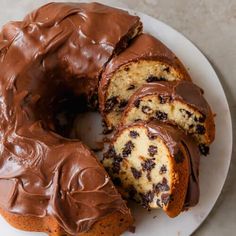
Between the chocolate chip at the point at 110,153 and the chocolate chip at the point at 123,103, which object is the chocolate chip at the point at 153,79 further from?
the chocolate chip at the point at 110,153

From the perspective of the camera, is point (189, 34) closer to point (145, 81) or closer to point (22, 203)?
point (145, 81)

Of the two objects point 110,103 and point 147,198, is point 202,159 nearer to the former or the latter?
point 147,198

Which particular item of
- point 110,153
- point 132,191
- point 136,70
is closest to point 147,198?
point 132,191

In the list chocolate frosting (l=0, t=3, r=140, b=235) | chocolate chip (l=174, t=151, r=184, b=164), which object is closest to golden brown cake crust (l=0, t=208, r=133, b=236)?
chocolate frosting (l=0, t=3, r=140, b=235)

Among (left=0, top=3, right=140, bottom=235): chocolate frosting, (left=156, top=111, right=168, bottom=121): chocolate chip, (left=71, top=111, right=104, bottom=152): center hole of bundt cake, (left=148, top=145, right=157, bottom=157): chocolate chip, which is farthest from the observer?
(left=71, top=111, right=104, bottom=152): center hole of bundt cake

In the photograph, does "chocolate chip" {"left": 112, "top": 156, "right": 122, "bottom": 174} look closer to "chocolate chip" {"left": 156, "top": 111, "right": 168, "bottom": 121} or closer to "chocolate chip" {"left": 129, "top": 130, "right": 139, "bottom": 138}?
"chocolate chip" {"left": 129, "top": 130, "right": 139, "bottom": 138}

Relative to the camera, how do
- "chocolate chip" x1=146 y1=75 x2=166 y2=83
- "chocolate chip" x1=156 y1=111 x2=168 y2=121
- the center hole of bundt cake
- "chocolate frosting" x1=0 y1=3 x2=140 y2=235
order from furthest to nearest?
1. the center hole of bundt cake
2. "chocolate chip" x1=146 y1=75 x2=166 y2=83
3. "chocolate chip" x1=156 y1=111 x2=168 y2=121
4. "chocolate frosting" x1=0 y1=3 x2=140 y2=235

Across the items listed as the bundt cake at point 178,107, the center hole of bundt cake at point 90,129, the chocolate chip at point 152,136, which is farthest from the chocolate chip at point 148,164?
the center hole of bundt cake at point 90,129
